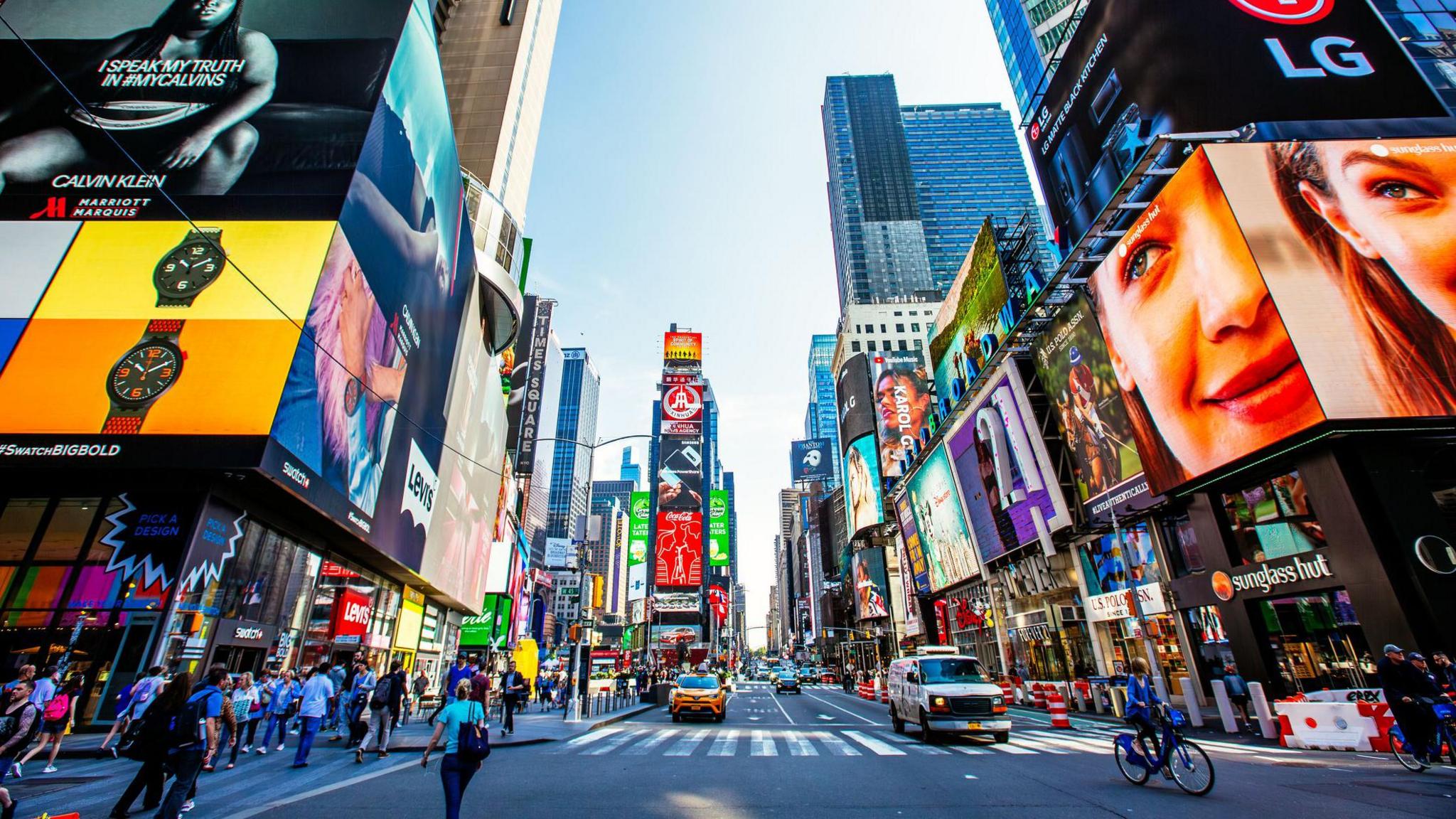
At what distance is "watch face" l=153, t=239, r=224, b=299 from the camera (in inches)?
707

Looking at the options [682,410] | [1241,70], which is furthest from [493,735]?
[682,410]

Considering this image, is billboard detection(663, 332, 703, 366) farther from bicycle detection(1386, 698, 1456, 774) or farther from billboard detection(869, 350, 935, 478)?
bicycle detection(1386, 698, 1456, 774)

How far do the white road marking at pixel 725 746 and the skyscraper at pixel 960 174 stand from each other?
124736mm

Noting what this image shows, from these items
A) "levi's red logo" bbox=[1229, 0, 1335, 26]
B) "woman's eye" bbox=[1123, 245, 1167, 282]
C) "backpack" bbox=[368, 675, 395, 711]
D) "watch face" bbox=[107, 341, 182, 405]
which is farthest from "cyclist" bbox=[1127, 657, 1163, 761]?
"levi's red logo" bbox=[1229, 0, 1335, 26]

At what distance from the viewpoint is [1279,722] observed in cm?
1425

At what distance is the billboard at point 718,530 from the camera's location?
104 metres

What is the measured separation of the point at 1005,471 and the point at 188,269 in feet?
123

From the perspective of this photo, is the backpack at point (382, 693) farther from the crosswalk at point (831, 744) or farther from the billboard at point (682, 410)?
the billboard at point (682, 410)

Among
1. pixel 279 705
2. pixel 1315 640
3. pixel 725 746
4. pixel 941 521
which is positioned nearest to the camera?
pixel 279 705

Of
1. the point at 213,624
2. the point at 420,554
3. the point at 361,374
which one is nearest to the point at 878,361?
the point at 420,554

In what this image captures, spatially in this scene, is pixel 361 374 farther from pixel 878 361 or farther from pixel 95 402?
pixel 878 361

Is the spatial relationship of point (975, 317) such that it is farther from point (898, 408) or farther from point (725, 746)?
point (725, 746)

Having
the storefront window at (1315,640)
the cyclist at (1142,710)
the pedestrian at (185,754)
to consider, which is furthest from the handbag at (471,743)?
the storefront window at (1315,640)

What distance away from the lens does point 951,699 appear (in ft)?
48.1
